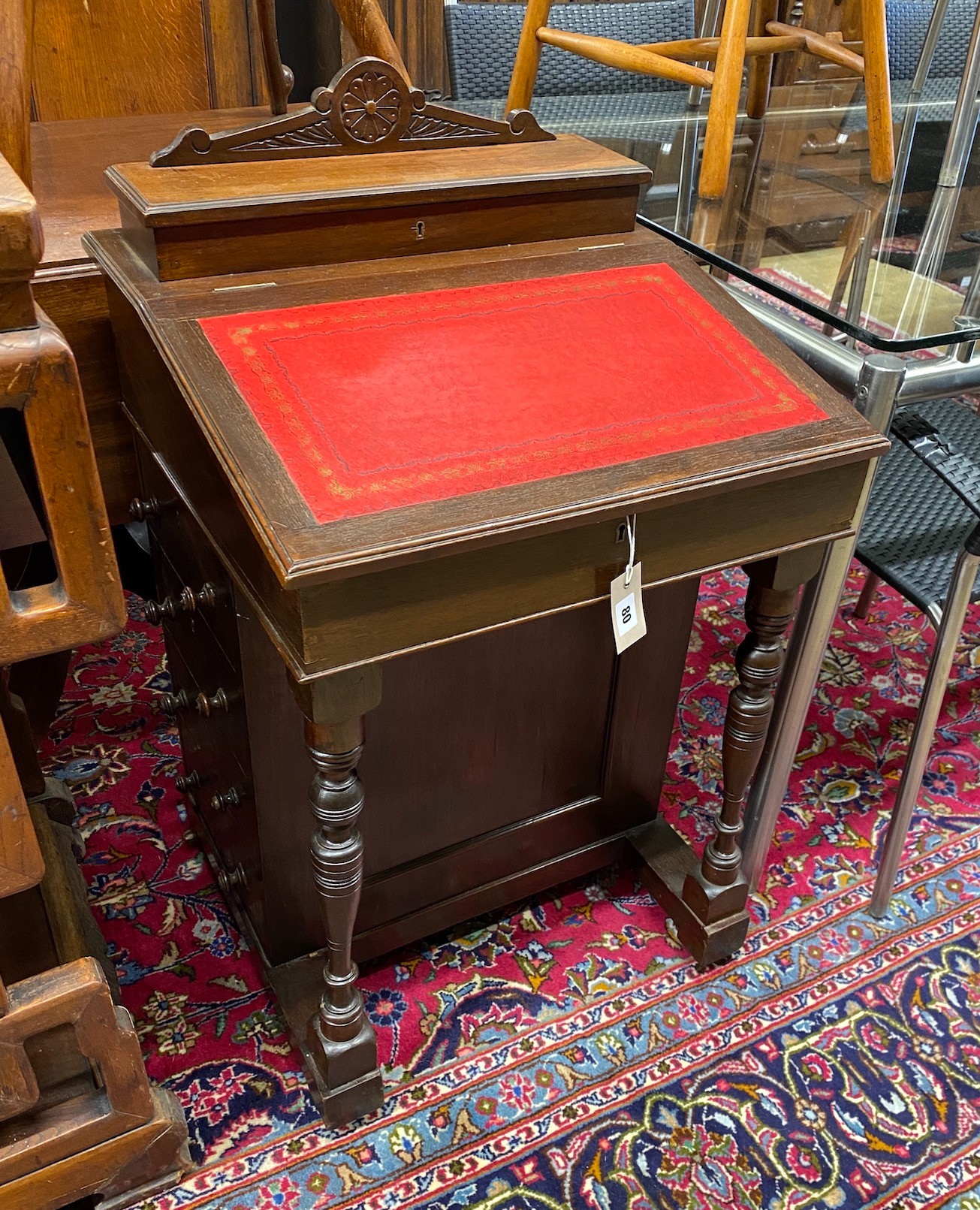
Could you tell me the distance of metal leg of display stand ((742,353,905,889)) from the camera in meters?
1.25

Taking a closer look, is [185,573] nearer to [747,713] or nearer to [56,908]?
[56,908]

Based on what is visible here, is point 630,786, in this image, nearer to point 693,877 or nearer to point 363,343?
point 693,877

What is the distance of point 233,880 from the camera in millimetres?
1553

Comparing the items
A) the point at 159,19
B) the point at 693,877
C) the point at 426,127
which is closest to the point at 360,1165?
the point at 693,877

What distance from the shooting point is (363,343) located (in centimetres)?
111

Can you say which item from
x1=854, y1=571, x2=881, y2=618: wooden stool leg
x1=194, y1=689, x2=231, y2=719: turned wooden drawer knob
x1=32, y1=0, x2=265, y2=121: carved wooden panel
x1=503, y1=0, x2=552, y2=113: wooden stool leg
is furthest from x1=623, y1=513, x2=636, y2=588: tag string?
x1=32, y1=0, x2=265, y2=121: carved wooden panel

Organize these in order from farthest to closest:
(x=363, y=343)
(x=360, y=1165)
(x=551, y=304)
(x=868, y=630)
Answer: (x=868, y=630) < (x=360, y=1165) < (x=551, y=304) < (x=363, y=343)

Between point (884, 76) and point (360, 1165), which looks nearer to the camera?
point (360, 1165)

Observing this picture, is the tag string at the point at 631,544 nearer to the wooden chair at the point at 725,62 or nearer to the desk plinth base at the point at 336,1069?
the desk plinth base at the point at 336,1069

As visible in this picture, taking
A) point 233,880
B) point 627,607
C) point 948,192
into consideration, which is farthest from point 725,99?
point 233,880

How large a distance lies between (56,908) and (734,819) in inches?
37.5

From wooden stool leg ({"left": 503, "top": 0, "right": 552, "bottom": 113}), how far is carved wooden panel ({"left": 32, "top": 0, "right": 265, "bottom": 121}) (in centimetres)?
84

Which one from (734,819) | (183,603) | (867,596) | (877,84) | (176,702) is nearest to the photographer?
(183,603)

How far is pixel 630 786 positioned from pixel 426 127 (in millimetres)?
1021
